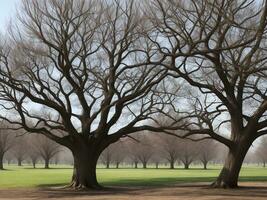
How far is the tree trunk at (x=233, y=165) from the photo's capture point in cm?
2823

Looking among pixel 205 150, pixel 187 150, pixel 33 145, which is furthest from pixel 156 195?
pixel 205 150

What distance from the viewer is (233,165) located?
28.5 meters

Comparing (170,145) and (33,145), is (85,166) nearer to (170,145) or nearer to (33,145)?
(170,145)

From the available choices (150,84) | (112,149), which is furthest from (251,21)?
(112,149)

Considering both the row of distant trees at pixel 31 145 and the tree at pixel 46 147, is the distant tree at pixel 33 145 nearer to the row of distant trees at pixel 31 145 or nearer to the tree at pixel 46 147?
the row of distant trees at pixel 31 145

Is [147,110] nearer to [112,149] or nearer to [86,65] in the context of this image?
[86,65]

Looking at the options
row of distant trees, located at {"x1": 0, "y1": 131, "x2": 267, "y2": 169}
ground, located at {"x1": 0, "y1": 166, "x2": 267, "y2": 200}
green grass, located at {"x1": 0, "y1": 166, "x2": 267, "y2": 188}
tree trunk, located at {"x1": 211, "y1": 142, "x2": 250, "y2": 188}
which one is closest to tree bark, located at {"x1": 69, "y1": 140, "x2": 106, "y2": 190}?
ground, located at {"x1": 0, "y1": 166, "x2": 267, "y2": 200}

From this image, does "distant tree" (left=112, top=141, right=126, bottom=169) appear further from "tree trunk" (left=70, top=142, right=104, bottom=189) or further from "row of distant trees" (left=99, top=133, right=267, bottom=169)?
"tree trunk" (left=70, top=142, right=104, bottom=189)

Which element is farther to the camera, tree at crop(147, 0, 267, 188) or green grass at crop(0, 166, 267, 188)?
green grass at crop(0, 166, 267, 188)

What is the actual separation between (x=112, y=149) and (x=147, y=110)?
249ft

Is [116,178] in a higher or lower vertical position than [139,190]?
higher

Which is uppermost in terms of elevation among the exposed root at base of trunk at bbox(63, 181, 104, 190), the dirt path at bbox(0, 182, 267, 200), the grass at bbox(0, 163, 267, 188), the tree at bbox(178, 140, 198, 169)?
the tree at bbox(178, 140, 198, 169)

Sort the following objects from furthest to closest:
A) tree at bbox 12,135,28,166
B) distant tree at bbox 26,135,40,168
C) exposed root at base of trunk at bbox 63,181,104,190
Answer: distant tree at bbox 26,135,40,168 < tree at bbox 12,135,28,166 < exposed root at base of trunk at bbox 63,181,104,190

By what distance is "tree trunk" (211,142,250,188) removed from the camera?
28.2 m
